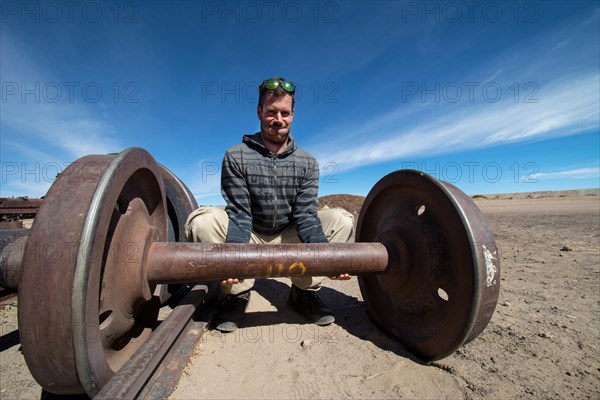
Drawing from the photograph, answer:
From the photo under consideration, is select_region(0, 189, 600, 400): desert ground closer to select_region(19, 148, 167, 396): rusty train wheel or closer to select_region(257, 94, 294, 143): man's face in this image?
select_region(19, 148, 167, 396): rusty train wheel

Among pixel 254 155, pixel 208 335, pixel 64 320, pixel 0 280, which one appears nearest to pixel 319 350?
pixel 208 335

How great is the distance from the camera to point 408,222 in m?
2.09

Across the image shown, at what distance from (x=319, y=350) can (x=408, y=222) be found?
103 cm

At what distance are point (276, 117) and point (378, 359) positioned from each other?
1947mm

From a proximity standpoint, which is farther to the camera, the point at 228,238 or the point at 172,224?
the point at 172,224

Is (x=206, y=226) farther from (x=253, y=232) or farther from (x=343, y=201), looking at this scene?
(x=343, y=201)

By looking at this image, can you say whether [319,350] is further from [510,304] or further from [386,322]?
[510,304]

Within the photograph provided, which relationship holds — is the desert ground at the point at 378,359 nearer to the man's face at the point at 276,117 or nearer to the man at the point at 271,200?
the man at the point at 271,200

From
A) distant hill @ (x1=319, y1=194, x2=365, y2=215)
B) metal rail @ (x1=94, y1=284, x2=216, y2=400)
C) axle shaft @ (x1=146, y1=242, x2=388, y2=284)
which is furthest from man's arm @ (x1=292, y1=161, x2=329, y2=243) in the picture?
distant hill @ (x1=319, y1=194, x2=365, y2=215)

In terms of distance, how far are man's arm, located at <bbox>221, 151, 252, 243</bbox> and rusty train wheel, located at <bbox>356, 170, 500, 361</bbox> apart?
103 cm

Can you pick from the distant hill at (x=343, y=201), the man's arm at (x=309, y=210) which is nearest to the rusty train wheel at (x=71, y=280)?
the man's arm at (x=309, y=210)

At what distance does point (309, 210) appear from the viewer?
8.79 feet

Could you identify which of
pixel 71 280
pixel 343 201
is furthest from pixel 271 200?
pixel 343 201

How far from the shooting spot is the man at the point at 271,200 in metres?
2.49
